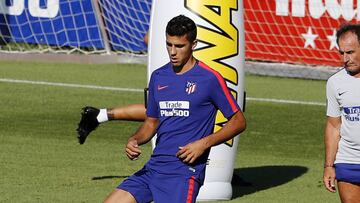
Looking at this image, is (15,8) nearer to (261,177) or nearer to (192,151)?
(261,177)

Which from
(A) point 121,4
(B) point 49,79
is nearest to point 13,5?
(A) point 121,4

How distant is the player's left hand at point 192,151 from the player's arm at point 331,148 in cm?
110

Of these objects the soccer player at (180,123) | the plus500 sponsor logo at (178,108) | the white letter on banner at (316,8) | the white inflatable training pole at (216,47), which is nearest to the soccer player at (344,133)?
the soccer player at (180,123)

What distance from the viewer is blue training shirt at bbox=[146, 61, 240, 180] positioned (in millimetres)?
7848

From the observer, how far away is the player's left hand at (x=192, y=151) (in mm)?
7641

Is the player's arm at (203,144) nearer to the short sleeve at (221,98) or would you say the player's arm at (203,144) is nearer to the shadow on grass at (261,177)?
the short sleeve at (221,98)

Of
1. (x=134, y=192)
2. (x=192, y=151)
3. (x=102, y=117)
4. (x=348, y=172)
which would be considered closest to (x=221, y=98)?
(x=192, y=151)

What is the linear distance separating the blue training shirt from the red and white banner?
506 inches

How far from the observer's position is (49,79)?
19.1 m

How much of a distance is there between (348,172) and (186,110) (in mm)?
1303

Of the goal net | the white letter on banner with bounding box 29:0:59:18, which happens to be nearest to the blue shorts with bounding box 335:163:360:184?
the goal net

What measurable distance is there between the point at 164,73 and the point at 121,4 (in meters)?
14.8

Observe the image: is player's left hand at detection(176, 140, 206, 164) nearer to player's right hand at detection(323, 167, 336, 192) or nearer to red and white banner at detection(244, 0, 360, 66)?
player's right hand at detection(323, 167, 336, 192)

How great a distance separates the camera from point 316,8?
20.9 m
